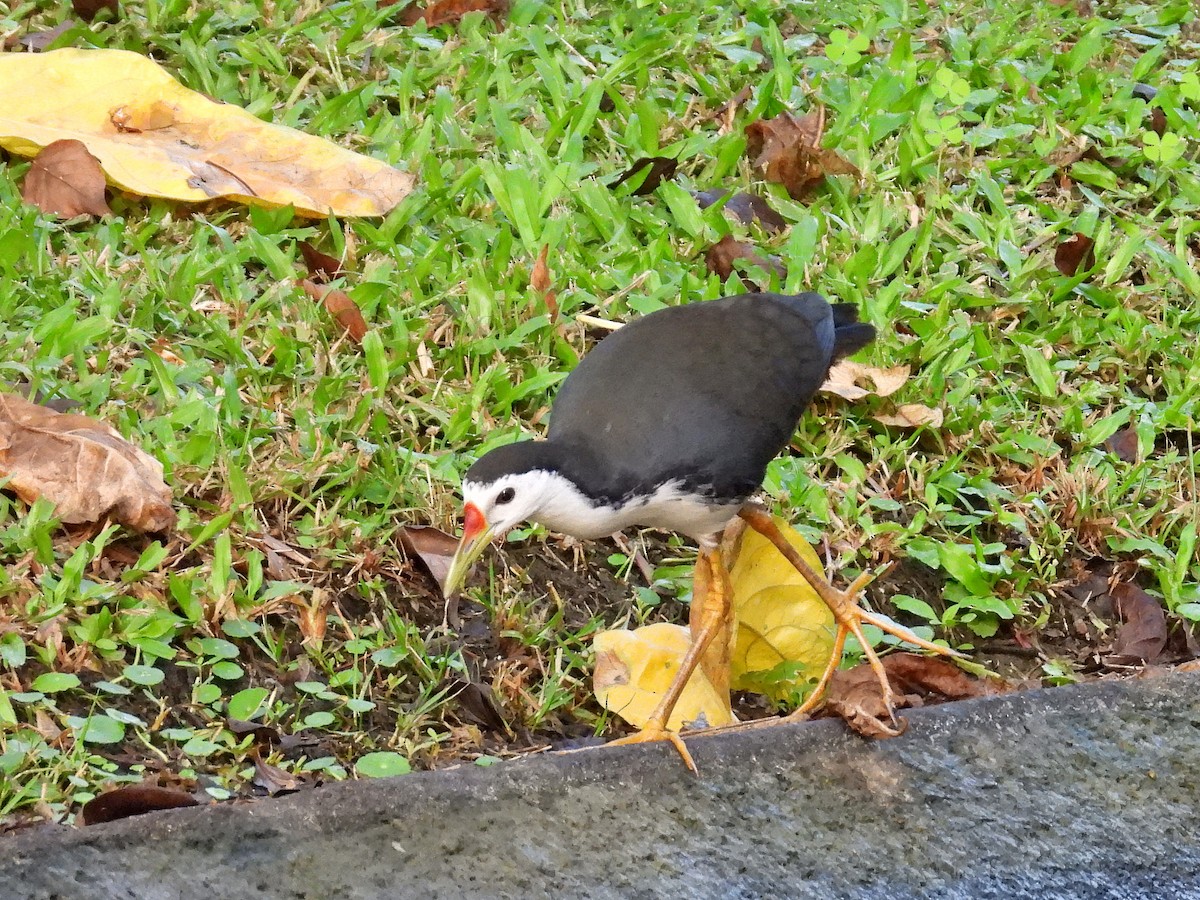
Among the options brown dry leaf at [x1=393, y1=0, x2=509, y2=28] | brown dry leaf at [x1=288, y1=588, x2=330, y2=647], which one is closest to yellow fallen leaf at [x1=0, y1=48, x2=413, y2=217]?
brown dry leaf at [x1=393, y1=0, x2=509, y2=28]

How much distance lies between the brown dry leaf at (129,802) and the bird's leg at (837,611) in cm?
129

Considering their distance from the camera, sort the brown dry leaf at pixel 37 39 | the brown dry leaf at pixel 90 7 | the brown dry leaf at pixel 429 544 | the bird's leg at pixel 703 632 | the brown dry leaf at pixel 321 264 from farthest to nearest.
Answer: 1. the brown dry leaf at pixel 90 7
2. the brown dry leaf at pixel 37 39
3. the brown dry leaf at pixel 321 264
4. the brown dry leaf at pixel 429 544
5. the bird's leg at pixel 703 632

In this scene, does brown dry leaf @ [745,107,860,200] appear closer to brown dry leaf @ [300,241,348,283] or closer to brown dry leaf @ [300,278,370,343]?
brown dry leaf @ [300,241,348,283]

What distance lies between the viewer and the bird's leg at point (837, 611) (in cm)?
332

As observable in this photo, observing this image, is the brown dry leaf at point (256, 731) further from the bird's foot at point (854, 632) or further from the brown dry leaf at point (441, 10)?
the brown dry leaf at point (441, 10)

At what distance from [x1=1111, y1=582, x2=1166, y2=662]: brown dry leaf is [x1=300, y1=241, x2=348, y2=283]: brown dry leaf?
2.23m

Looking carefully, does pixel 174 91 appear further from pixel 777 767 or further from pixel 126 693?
pixel 777 767

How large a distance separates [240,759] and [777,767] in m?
1.00

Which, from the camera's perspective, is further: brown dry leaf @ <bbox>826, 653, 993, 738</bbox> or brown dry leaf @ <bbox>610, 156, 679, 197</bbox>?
brown dry leaf @ <bbox>610, 156, 679, 197</bbox>

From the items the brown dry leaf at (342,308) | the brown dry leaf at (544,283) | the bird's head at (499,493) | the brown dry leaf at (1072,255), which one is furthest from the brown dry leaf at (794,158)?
the bird's head at (499,493)

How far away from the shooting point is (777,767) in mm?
2723

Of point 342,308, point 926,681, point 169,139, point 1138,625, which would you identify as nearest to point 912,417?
point 1138,625

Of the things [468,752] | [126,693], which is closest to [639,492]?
[468,752]

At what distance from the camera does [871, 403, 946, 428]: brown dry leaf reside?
13.8 ft
